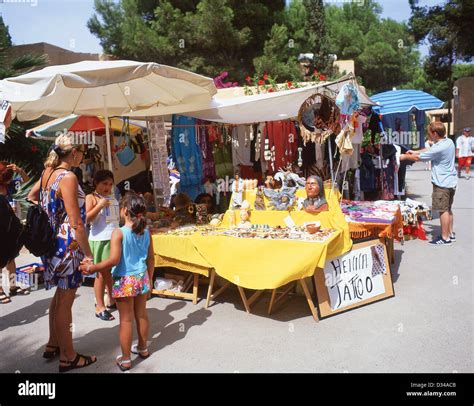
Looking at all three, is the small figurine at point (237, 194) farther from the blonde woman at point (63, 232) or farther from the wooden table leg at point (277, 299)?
the blonde woman at point (63, 232)

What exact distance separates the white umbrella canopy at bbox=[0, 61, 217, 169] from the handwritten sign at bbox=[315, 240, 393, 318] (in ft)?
7.80

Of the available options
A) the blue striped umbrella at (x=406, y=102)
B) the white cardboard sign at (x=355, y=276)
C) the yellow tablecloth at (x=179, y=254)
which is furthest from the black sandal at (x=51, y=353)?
the blue striped umbrella at (x=406, y=102)

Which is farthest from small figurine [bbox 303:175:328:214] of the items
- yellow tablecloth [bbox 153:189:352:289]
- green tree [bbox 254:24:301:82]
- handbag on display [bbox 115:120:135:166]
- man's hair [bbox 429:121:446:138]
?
green tree [bbox 254:24:301:82]

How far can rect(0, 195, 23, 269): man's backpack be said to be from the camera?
2.95 m

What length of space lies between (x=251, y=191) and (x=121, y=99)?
219cm

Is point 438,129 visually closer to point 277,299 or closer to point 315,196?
point 315,196

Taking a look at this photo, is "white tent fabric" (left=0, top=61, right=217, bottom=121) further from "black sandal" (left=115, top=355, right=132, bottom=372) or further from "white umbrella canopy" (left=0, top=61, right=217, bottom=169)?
"black sandal" (left=115, top=355, right=132, bottom=372)

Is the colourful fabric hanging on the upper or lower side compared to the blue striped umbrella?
lower

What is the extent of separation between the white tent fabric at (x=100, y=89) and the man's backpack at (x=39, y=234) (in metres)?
1.23

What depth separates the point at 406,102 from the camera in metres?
7.98

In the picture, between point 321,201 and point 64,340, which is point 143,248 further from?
point 321,201

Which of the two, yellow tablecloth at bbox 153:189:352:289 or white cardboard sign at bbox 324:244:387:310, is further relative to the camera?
white cardboard sign at bbox 324:244:387:310

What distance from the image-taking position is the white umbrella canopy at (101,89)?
3.72m
